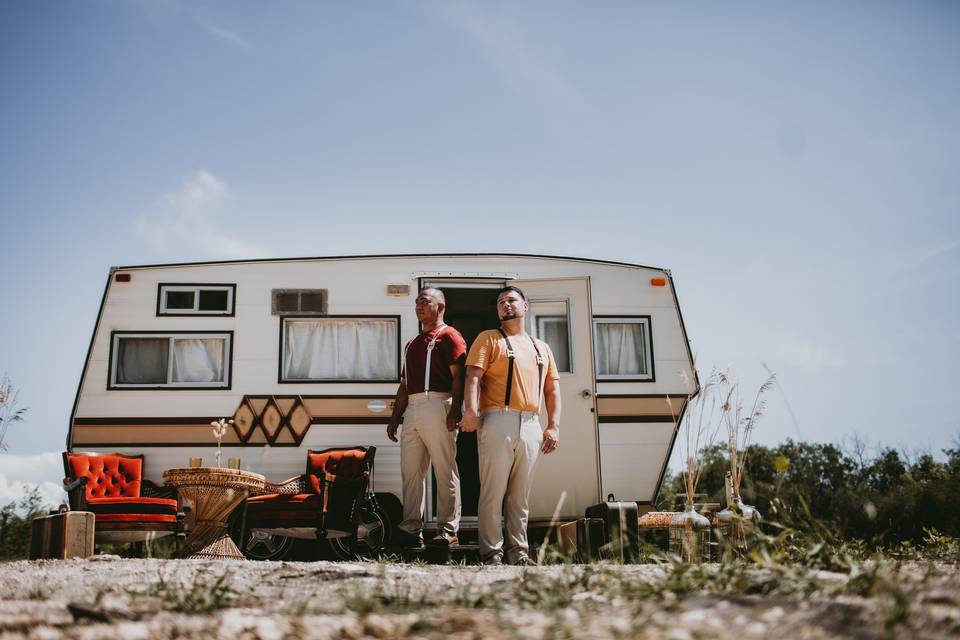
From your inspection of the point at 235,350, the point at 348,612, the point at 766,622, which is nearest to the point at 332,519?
the point at 235,350

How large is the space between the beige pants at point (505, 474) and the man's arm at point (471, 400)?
0.12m

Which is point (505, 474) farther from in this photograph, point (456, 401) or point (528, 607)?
point (528, 607)

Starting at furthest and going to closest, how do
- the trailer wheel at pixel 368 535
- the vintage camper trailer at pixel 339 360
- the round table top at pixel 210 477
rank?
the vintage camper trailer at pixel 339 360, the trailer wheel at pixel 368 535, the round table top at pixel 210 477

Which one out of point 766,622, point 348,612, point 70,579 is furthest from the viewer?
point 70,579

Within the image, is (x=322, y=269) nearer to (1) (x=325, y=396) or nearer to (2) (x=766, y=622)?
(1) (x=325, y=396)

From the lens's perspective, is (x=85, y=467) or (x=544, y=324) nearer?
(x=85, y=467)

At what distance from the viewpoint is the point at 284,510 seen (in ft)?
20.5

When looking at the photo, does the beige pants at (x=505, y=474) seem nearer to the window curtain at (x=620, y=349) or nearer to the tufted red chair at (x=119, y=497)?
the window curtain at (x=620, y=349)

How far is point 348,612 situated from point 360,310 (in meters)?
4.44

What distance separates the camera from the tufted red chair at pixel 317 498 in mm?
6074

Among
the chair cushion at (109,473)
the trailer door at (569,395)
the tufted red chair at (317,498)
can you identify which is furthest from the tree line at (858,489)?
the chair cushion at (109,473)

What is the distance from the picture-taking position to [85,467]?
6.30m

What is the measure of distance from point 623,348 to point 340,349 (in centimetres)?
230

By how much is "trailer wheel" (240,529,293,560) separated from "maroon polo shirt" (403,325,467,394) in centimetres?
213
